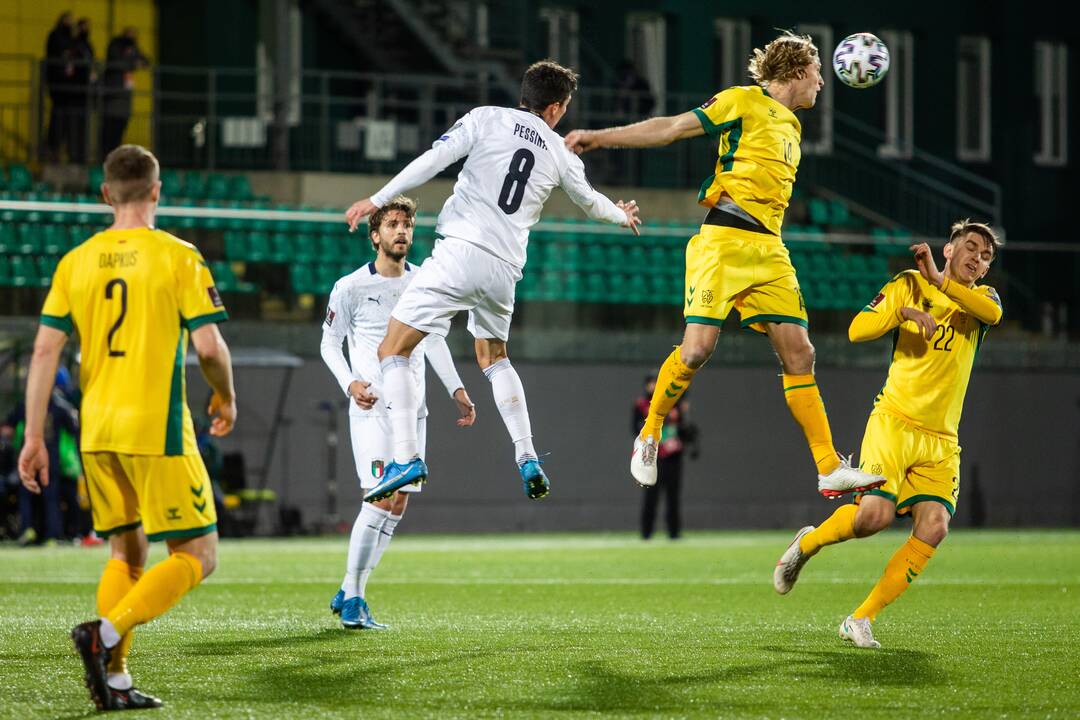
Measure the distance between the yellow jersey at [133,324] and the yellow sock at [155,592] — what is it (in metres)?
0.43

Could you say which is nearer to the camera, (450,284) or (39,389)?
(39,389)

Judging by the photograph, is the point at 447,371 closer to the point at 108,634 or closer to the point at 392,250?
the point at 392,250

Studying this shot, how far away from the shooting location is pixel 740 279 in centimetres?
812

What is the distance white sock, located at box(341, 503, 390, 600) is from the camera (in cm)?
861

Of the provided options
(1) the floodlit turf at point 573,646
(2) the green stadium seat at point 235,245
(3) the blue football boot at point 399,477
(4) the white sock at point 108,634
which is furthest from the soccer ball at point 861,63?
(2) the green stadium seat at point 235,245

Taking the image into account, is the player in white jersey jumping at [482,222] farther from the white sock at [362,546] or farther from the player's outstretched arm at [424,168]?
the white sock at [362,546]

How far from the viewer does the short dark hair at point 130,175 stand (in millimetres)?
5750

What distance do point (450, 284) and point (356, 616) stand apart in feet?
6.33

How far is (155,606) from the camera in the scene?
5.74 m

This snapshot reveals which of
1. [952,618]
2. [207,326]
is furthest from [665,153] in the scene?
[207,326]

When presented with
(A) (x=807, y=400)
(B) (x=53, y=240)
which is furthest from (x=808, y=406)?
(B) (x=53, y=240)

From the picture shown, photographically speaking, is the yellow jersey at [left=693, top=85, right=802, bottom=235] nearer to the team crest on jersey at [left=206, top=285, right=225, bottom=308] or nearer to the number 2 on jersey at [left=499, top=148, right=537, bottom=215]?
the number 2 on jersey at [left=499, top=148, right=537, bottom=215]

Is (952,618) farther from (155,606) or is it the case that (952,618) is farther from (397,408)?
(155,606)

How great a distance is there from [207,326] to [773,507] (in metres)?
17.7
